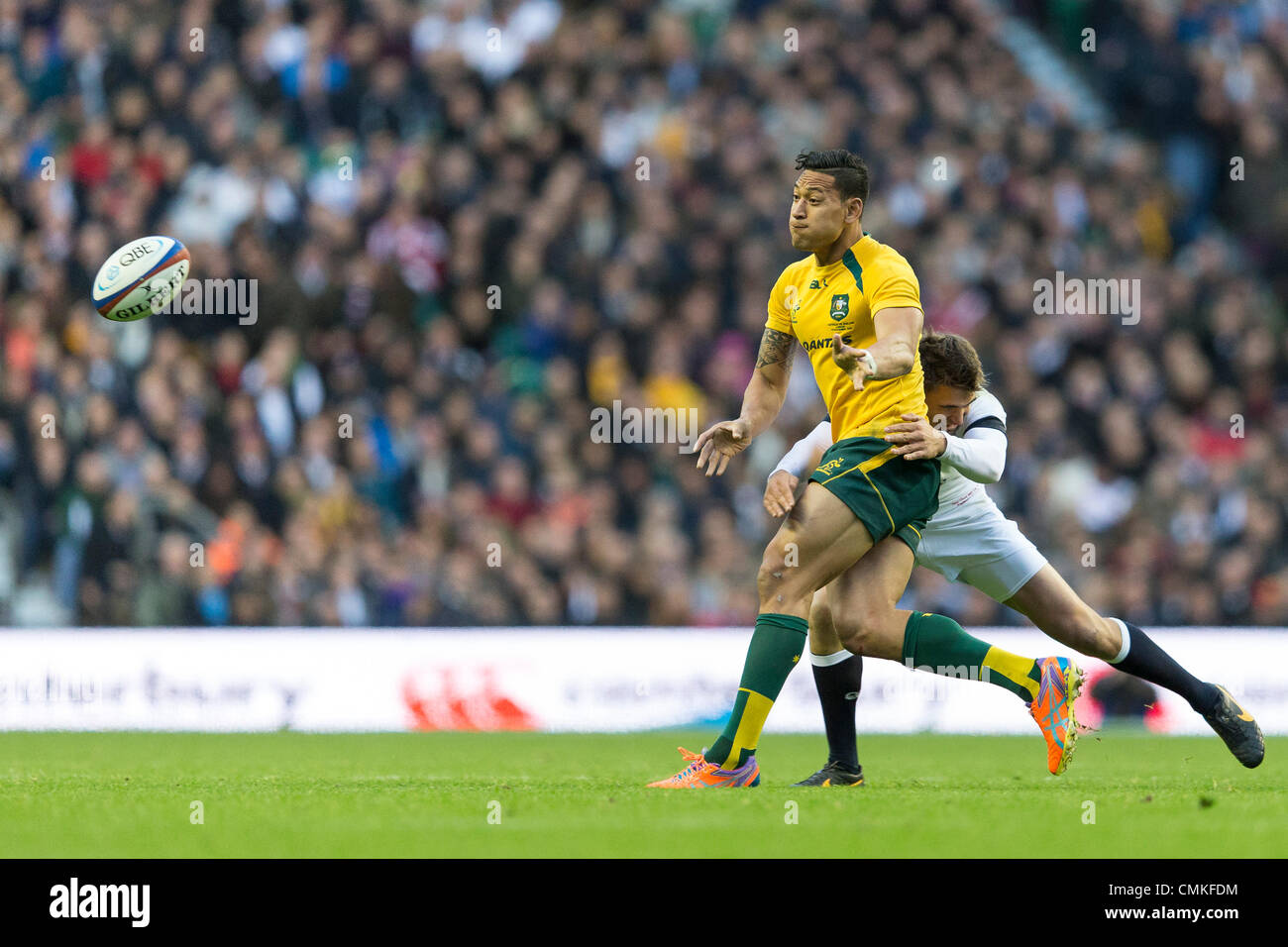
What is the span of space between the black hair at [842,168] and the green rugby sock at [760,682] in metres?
1.60

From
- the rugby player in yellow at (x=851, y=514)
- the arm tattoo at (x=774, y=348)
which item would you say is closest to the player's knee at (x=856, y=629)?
the rugby player in yellow at (x=851, y=514)

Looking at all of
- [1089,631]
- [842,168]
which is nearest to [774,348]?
[842,168]

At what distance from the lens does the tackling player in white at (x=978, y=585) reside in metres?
7.23

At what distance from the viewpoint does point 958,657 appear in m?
6.87

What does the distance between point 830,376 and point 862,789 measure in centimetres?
157

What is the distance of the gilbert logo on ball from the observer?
9391mm

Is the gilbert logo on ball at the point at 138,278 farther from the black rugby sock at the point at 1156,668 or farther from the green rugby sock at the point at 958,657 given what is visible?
the black rugby sock at the point at 1156,668

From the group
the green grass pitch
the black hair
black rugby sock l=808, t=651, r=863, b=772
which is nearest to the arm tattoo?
the black hair

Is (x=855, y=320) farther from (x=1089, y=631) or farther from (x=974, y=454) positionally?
(x=1089, y=631)

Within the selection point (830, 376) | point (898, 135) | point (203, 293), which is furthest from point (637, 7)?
point (830, 376)

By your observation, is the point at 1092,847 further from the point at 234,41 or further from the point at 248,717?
the point at 234,41

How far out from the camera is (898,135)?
Result: 15.2 m

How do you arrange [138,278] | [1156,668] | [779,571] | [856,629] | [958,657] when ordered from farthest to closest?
1. [138,278]
2. [1156,668]
3. [958,657]
4. [856,629]
5. [779,571]

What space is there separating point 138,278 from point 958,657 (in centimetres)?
482
